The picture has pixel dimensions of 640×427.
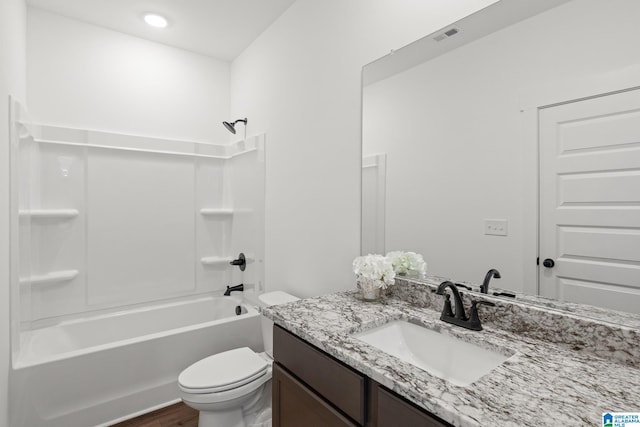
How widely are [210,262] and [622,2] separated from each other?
302cm

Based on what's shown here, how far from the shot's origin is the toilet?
162cm

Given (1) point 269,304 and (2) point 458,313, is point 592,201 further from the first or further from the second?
(1) point 269,304

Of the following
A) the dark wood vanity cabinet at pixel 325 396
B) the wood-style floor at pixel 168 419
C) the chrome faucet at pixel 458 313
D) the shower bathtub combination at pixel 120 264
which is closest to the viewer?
the dark wood vanity cabinet at pixel 325 396

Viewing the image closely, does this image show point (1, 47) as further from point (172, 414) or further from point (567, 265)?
point (567, 265)

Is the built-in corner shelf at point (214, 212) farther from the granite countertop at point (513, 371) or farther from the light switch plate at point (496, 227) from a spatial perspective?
the light switch plate at point (496, 227)

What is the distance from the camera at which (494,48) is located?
3.88 ft

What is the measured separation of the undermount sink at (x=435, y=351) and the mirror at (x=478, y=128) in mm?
279

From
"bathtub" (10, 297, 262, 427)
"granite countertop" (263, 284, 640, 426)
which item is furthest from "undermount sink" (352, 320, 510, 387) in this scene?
"bathtub" (10, 297, 262, 427)

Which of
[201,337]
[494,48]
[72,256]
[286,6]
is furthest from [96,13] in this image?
[494,48]

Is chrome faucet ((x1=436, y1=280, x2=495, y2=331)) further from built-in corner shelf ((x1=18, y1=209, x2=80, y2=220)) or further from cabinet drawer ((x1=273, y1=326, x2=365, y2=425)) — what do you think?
built-in corner shelf ((x1=18, y1=209, x2=80, y2=220))

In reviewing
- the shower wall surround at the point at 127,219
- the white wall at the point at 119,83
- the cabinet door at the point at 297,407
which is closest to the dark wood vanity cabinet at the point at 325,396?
the cabinet door at the point at 297,407

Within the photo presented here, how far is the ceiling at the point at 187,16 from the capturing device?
225cm

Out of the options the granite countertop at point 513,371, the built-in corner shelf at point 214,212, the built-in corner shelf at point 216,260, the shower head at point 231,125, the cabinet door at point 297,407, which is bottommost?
the cabinet door at point 297,407

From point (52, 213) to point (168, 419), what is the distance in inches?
65.0
